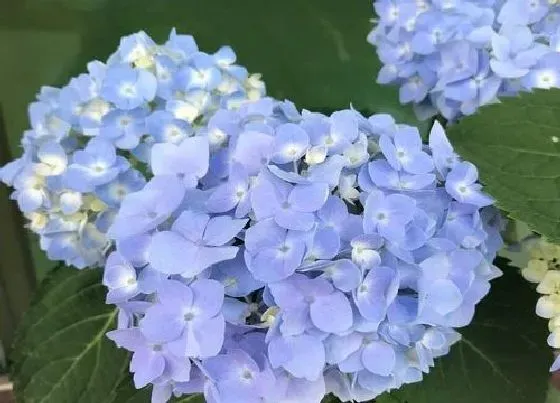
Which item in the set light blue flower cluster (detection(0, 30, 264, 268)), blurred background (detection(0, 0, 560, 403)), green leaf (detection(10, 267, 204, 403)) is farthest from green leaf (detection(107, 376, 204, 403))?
blurred background (detection(0, 0, 560, 403))

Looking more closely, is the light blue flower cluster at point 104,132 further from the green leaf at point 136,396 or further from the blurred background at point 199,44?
the blurred background at point 199,44

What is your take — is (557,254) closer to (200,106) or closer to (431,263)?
(431,263)

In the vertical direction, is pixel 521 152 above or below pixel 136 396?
above

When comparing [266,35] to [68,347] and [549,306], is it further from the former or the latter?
[549,306]

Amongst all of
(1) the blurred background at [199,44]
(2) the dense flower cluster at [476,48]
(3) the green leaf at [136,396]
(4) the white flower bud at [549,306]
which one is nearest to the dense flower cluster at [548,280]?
(4) the white flower bud at [549,306]

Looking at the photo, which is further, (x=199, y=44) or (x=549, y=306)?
(x=199, y=44)

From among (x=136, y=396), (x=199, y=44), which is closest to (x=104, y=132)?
(x=136, y=396)
